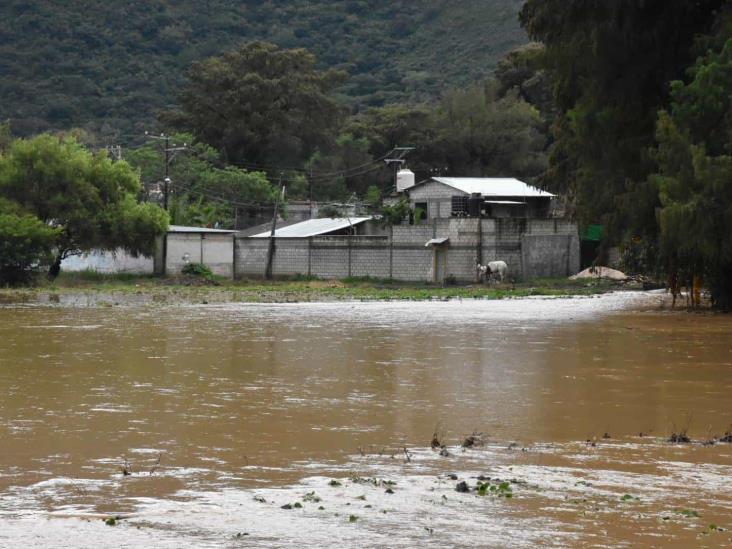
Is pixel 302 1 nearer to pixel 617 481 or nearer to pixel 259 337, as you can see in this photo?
pixel 259 337

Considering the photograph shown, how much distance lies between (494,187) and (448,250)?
26.4ft

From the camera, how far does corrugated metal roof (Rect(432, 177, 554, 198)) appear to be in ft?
168

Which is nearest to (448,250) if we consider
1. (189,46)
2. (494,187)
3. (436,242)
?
A: (436,242)

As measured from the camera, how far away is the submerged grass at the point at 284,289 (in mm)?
36469

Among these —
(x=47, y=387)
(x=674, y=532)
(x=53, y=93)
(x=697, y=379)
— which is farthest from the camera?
(x=53, y=93)

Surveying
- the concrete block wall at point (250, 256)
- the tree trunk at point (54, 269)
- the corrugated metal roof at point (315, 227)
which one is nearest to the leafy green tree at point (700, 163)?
the tree trunk at point (54, 269)

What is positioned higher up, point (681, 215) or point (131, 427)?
point (681, 215)

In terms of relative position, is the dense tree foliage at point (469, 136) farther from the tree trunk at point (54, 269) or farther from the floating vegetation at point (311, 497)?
the floating vegetation at point (311, 497)

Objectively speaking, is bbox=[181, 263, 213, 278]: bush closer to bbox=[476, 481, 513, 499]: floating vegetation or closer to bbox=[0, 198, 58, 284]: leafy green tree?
bbox=[0, 198, 58, 284]: leafy green tree

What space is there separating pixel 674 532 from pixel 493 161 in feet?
227

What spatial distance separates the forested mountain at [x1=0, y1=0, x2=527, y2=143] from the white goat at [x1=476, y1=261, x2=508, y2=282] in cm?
5697

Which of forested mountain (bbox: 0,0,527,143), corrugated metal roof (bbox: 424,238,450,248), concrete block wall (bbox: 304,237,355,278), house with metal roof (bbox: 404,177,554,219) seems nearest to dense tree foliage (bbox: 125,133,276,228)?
house with metal roof (bbox: 404,177,554,219)

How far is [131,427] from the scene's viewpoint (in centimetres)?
1095

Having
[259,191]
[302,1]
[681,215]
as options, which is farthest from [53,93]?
[681,215]
